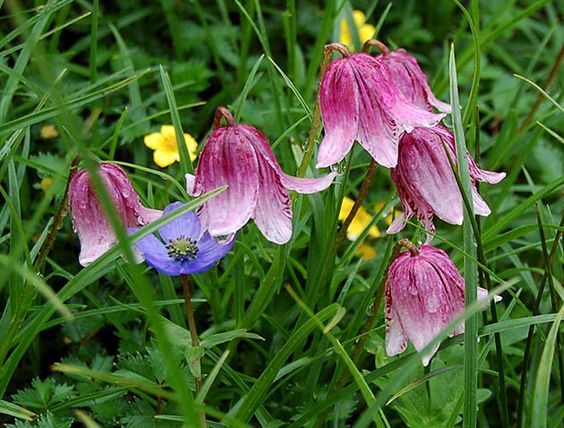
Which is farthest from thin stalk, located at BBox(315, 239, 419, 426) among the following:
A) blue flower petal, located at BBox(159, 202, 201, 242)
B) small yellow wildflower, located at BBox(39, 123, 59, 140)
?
small yellow wildflower, located at BBox(39, 123, 59, 140)

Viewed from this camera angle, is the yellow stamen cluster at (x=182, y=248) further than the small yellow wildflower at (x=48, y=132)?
No

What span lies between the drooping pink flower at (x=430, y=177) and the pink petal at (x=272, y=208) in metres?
0.18

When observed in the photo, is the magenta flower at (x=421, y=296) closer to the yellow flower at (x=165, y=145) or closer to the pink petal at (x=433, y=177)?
the pink petal at (x=433, y=177)

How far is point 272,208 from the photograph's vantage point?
1193 mm

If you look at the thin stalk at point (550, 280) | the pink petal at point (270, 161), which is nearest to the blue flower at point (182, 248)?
the pink petal at point (270, 161)

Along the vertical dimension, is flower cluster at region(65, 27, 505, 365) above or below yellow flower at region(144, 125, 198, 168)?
above

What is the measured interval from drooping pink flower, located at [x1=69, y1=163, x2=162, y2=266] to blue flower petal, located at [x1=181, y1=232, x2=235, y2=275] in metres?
0.11

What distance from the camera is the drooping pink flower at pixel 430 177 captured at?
122 cm

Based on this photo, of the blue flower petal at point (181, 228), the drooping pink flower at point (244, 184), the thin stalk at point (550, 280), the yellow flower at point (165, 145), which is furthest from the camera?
the yellow flower at point (165, 145)

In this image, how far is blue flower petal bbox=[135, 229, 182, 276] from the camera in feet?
4.05

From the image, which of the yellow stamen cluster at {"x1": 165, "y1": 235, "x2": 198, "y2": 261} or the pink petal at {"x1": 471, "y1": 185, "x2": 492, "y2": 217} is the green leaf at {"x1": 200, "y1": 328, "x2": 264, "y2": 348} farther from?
the pink petal at {"x1": 471, "y1": 185, "x2": 492, "y2": 217}

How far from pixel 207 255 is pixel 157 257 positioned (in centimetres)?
7

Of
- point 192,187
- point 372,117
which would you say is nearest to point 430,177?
point 372,117

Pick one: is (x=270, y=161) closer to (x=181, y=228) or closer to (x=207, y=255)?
(x=207, y=255)
